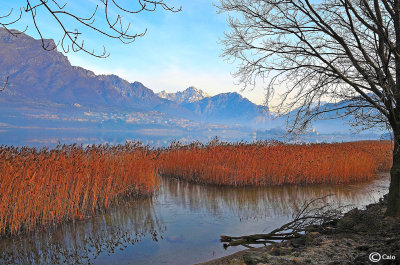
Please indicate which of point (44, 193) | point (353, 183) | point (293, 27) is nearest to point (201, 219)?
point (44, 193)

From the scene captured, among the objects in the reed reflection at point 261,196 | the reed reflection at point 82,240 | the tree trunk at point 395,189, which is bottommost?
the reed reflection at point 82,240

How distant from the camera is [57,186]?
7609 millimetres

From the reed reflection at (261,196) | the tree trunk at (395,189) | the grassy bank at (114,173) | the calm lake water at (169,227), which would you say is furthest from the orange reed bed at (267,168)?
the tree trunk at (395,189)

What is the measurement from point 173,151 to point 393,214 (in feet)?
40.6

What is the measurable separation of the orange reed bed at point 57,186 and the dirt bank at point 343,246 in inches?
179

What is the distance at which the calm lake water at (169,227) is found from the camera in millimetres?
5992

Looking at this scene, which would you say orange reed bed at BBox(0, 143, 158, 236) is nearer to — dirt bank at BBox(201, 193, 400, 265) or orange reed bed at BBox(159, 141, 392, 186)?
orange reed bed at BBox(159, 141, 392, 186)

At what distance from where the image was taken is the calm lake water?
5.99 meters

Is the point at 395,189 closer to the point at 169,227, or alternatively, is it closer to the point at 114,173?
the point at 169,227

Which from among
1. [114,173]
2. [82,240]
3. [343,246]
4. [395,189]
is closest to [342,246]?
[343,246]

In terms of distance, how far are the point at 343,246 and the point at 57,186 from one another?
21.4ft

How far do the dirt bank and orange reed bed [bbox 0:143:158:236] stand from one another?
4545 mm
